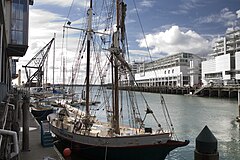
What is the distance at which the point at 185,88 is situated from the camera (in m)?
110

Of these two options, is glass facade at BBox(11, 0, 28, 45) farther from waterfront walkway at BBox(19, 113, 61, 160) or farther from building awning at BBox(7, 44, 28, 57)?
waterfront walkway at BBox(19, 113, 61, 160)

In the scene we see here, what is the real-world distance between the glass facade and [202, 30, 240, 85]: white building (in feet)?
276

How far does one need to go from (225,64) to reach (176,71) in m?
39.4

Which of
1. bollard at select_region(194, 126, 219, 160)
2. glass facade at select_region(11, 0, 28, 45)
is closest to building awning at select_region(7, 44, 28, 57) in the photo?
glass facade at select_region(11, 0, 28, 45)

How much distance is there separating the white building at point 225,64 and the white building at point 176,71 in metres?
9.72

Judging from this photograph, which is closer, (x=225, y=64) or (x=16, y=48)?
(x=16, y=48)

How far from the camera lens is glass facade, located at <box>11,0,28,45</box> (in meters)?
27.1

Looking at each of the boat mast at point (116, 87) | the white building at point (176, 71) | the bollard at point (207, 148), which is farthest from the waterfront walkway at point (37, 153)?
the white building at point (176, 71)

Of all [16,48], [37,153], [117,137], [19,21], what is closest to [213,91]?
[16,48]

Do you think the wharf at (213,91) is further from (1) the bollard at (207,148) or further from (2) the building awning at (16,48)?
(1) the bollard at (207,148)

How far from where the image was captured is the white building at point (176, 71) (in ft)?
414

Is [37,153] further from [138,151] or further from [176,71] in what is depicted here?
[176,71]

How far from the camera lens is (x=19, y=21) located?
27625 mm

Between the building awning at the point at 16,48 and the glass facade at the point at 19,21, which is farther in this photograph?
the building awning at the point at 16,48
